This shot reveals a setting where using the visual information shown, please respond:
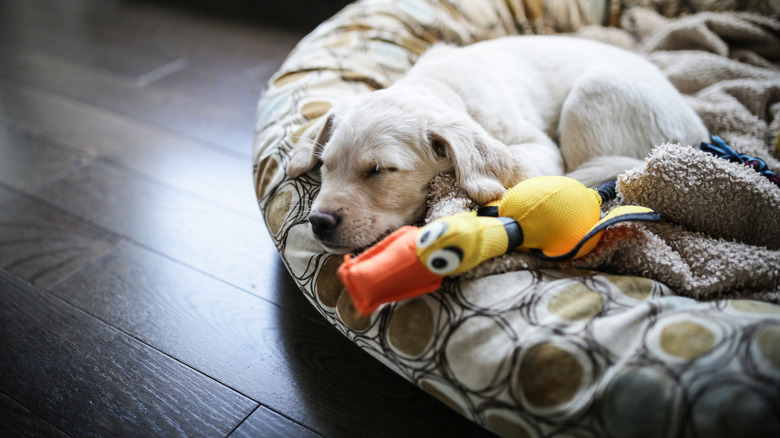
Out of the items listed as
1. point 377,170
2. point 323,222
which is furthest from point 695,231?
point 323,222

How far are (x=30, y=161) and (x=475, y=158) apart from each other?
6.92 ft

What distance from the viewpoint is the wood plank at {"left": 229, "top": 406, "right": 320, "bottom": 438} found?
1.32 meters

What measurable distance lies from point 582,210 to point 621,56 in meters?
1.08

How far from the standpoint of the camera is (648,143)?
1.82 metres

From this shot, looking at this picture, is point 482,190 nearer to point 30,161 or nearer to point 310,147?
point 310,147


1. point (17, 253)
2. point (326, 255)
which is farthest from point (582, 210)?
point (17, 253)

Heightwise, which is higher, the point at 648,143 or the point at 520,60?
the point at 520,60

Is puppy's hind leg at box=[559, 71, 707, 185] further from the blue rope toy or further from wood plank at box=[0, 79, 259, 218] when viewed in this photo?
wood plank at box=[0, 79, 259, 218]

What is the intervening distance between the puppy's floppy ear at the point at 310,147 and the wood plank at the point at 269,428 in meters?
0.71

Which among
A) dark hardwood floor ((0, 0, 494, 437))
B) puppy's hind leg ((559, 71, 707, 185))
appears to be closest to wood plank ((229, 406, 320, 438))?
dark hardwood floor ((0, 0, 494, 437))

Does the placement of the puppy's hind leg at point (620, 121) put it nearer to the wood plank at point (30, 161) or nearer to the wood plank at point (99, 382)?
the wood plank at point (99, 382)

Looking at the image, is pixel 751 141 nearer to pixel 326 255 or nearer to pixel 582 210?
pixel 582 210

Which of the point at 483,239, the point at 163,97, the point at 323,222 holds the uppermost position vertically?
the point at 483,239

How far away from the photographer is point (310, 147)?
5.45ft
